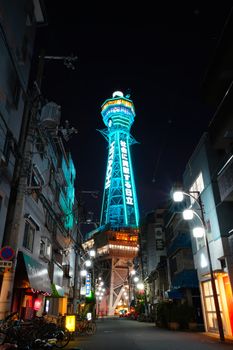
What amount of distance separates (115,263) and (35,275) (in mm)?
95166

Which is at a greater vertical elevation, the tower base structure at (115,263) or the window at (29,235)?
the tower base structure at (115,263)

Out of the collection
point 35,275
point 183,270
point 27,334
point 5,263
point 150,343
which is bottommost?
point 150,343

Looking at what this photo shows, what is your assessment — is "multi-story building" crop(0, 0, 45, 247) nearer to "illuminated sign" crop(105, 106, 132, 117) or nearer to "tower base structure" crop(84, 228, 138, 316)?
"tower base structure" crop(84, 228, 138, 316)

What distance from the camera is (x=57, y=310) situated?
27141 millimetres

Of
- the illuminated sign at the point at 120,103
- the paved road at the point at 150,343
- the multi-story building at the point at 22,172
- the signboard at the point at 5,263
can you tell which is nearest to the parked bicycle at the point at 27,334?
the multi-story building at the point at 22,172

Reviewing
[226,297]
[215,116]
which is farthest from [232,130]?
[226,297]

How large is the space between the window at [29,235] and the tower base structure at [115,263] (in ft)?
277

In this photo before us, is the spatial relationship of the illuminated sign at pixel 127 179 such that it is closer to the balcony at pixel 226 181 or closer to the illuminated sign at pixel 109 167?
the illuminated sign at pixel 109 167

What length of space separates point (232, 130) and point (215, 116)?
1.86 m

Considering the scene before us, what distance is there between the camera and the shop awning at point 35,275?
14.7m

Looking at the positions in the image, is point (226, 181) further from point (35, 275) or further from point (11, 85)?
point (11, 85)

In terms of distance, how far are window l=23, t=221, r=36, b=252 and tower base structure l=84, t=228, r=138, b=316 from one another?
84306mm

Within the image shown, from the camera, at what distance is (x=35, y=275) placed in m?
15.8

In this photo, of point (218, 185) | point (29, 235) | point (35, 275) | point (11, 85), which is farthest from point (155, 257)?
point (11, 85)
